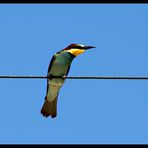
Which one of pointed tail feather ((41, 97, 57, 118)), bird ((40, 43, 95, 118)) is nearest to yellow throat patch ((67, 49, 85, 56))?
bird ((40, 43, 95, 118))

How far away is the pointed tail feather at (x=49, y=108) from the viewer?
7.53 m

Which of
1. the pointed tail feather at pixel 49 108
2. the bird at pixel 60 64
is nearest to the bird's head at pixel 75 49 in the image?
the bird at pixel 60 64

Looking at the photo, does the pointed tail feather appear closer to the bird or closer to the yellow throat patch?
the bird

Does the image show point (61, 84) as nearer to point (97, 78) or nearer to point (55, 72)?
point (55, 72)

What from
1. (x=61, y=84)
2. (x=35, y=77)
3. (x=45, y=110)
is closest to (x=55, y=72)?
(x=61, y=84)

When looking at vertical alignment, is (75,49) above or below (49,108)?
above

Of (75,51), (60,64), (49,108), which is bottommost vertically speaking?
(49,108)

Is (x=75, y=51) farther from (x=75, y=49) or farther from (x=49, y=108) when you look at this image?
(x=49, y=108)

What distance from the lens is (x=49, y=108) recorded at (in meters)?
7.54

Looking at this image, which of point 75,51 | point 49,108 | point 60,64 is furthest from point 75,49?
point 49,108

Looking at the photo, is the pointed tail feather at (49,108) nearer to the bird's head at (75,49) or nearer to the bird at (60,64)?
the bird at (60,64)

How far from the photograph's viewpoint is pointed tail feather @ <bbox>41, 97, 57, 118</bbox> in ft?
24.7

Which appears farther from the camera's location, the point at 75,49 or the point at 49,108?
the point at 49,108

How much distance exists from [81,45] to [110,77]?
1968mm
